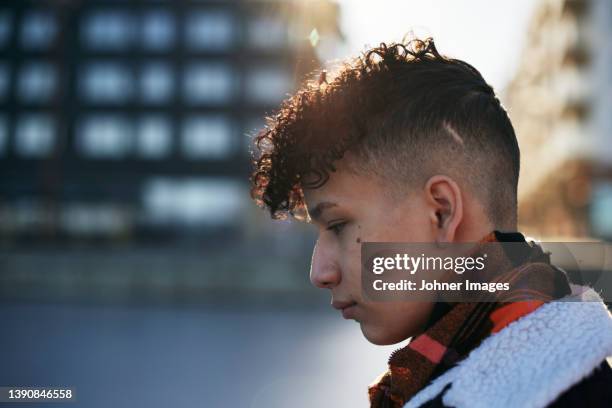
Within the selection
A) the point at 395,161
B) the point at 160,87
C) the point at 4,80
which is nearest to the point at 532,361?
the point at 395,161

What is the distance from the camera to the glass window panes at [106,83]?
4625cm

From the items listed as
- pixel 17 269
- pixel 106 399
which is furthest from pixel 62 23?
pixel 106 399

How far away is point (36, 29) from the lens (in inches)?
1850

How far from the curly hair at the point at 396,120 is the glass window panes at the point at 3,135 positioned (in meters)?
49.0

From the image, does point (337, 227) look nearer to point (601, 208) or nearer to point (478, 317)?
point (478, 317)

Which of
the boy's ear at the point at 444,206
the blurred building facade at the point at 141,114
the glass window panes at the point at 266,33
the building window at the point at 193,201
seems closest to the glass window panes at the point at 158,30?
the blurred building facade at the point at 141,114

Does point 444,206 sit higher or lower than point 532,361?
higher

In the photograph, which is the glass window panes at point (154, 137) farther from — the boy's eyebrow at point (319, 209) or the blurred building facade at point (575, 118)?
the boy's eyebrow at point (319, 209)

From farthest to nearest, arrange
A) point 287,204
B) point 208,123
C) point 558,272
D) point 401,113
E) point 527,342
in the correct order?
point 208,123 → point 287,204 → point 401,113 → point 558,272 → point 527,342

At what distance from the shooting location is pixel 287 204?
5.73 feet

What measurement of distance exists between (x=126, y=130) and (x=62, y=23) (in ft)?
31.1

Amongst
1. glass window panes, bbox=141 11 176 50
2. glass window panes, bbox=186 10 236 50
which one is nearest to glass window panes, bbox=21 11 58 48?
glass window panes, bbox=141 11 176 50

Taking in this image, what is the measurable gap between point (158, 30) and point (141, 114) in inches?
215

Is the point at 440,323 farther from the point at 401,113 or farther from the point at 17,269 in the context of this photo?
the point at 17,269
